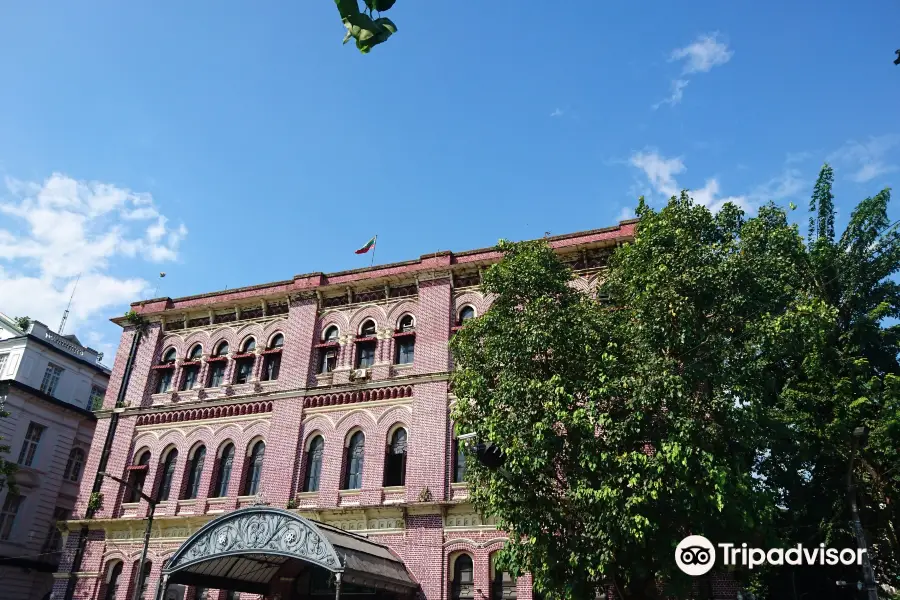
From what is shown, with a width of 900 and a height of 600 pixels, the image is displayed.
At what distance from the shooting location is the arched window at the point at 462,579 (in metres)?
20.2

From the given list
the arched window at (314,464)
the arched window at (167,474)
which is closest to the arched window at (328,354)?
the arched window at (314,464)

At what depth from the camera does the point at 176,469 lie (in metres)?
25.5

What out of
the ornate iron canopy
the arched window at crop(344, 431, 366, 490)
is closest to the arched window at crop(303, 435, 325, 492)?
the arched window at crop(344, 431, 366, 490)

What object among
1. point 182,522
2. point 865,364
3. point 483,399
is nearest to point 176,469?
point 182,522

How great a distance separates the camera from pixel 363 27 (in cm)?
350

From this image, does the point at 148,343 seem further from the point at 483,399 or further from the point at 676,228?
the point at 676,228

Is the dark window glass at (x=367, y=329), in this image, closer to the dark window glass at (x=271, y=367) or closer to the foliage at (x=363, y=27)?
the dark window glass at (x=271, y=367)

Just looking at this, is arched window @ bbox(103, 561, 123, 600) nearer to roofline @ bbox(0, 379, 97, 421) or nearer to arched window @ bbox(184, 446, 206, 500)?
arched window @ bbox(184, 446, 206, 500)

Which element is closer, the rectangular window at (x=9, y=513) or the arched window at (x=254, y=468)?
the arched window at (x=254, y=468)

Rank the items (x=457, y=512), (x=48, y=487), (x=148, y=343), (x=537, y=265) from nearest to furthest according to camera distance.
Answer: (x=537, y=265) < (x=457, y=512) < (x=148, y=343) < (x=48, y=487)

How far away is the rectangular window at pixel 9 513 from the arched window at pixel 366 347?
1781 cm

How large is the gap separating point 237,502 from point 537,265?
45.6ft

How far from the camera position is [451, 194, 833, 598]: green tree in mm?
14211

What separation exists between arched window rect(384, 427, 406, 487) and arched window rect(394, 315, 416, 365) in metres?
2.61
